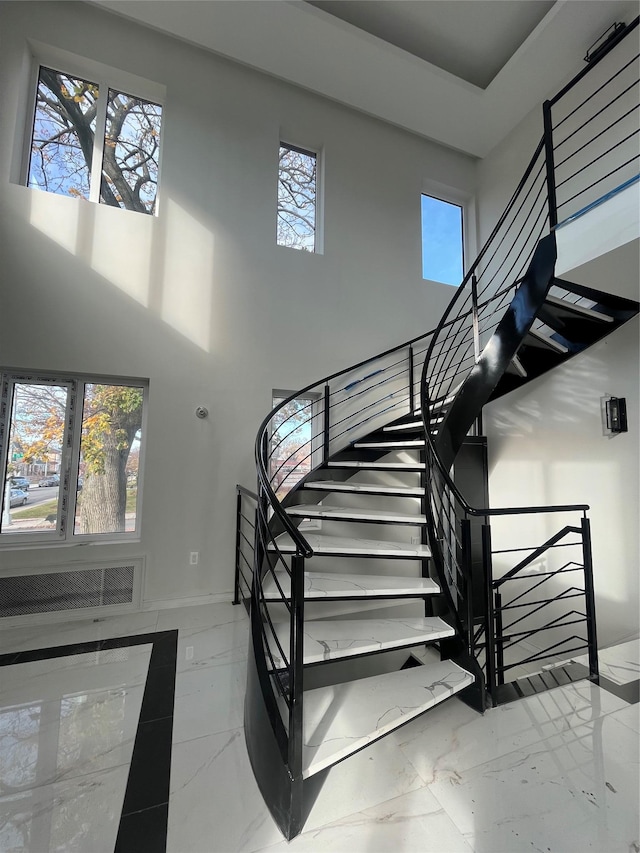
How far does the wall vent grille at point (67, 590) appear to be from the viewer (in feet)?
9.56

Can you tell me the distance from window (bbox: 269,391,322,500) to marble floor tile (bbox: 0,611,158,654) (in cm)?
162

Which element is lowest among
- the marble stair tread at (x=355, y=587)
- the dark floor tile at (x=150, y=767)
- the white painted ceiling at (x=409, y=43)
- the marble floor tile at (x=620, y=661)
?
the dark floor tile at (x=150, y=767)

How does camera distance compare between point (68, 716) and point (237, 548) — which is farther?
point (237, 548)

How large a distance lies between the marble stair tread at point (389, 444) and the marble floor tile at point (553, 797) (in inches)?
76.1

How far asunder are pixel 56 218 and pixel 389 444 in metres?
3.56

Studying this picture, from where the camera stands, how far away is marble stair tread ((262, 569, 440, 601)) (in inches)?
75.5

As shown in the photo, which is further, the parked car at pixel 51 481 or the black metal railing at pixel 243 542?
the black metal railing at pixel 243 542

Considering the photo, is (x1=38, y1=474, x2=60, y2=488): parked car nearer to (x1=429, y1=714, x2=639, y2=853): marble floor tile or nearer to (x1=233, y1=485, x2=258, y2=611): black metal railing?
(x1=233, y1=485, x2=258, y2=611): black metal railing

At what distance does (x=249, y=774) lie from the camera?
1588mm

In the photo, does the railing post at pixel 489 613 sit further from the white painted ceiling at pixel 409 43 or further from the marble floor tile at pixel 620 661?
the white painted ceiling at pixel 409 43

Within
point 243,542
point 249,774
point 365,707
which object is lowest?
point 249,774

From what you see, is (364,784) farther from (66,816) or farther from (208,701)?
(66,816)

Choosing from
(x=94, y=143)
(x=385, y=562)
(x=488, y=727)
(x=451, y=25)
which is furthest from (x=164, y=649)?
(x=451, y=25)

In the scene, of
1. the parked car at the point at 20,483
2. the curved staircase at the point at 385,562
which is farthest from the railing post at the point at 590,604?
the parked car at the point at 20,483
